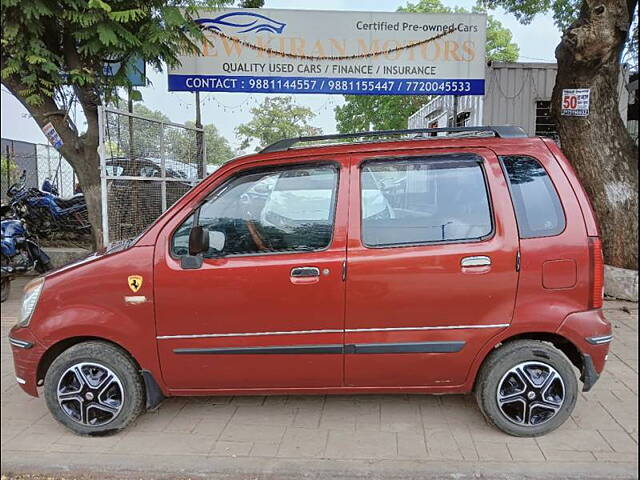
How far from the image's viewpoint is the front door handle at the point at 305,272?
317cm

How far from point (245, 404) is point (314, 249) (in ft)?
4.71

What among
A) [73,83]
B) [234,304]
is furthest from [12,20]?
[234,304]

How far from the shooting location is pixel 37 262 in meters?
7.47

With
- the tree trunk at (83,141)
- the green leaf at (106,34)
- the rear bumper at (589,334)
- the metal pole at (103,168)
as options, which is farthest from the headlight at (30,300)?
the tree trunk at (83,141)

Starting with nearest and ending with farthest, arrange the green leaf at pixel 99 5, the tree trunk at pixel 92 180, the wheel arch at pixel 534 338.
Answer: the wheel arch at pixel 534 338 < the green leaf at pixel 99 5 < the tree trunk at pixel 92 180

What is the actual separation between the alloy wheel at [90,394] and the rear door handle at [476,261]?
2305 millimetres

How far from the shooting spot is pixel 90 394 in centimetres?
335

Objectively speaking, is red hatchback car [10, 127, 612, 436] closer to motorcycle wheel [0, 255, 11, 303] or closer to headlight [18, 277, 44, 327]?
headlight [18, 277, 44, 327]

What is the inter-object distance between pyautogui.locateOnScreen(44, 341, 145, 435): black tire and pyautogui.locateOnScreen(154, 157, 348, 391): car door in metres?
0.25

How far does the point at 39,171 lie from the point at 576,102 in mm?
10502

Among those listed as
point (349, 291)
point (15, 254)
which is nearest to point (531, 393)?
point (349, 291)

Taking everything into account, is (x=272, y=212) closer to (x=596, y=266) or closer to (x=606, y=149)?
(x=596, y=266)

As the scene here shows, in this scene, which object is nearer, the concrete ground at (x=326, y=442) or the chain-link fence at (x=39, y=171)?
the concrete ground at (x=326, y=442)

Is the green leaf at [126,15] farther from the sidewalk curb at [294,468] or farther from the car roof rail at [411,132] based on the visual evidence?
the sidewalk curb at [294,468]
